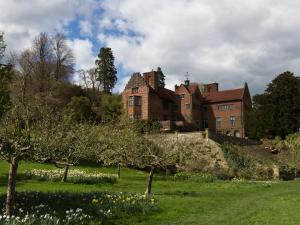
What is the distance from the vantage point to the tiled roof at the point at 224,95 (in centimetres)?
8169

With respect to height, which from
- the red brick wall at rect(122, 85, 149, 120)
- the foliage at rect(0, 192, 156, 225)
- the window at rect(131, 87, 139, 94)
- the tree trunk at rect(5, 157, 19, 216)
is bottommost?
the foliage at rect(0, 192, 156, 225)

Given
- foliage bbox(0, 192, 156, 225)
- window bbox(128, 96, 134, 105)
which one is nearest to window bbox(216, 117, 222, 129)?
window bbox(128, 96, 134, 105)

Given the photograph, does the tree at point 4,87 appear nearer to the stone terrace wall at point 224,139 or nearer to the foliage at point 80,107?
the stone terrace wall at point 224,139

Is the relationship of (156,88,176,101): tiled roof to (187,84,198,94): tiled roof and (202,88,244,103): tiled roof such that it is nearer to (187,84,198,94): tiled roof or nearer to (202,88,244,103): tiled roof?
(187,84,198,94): tiled roof

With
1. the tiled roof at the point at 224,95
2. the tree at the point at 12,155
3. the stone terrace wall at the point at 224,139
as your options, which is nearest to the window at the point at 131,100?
the tiled roof at the point at 224,95

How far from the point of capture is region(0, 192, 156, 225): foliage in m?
12.5

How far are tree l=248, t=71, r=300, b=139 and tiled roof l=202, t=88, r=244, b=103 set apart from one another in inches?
527

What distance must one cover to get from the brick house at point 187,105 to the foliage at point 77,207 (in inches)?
1971

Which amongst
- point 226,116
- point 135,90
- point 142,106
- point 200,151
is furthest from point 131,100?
point 200,151

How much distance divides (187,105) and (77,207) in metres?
64.1

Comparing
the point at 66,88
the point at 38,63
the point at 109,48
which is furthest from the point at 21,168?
the point at 109,48

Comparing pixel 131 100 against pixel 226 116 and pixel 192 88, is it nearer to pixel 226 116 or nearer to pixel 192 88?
pixel 192 88

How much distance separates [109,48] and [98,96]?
1604cm

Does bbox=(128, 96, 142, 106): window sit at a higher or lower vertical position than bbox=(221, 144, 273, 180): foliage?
higher
